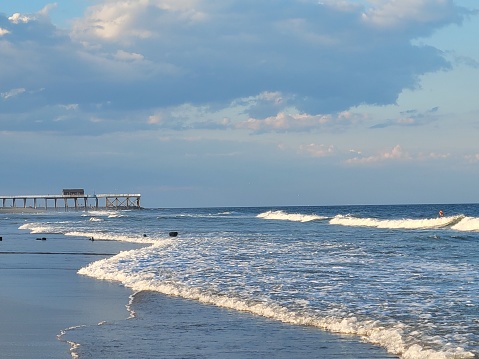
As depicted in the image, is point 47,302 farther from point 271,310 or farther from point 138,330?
point 271,310

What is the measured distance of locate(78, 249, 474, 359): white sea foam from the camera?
954 cm

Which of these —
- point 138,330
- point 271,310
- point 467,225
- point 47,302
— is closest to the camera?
point 138,330

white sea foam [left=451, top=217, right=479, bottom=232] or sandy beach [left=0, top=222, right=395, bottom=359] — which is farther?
white sea foam [left=451, top=217, right=479, bottom=232]

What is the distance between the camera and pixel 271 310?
12547mm

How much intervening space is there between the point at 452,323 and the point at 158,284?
709 centimetres

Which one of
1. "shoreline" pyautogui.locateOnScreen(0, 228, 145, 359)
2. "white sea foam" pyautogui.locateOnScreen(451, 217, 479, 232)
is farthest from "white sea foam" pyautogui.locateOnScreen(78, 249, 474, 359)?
"white sea foam" pyautogui.locateOnScreen(451, 217, 479, 232)

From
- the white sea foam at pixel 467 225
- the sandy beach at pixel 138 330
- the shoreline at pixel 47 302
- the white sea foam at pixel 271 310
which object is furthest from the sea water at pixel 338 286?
the white sea foam at pixel 467 225

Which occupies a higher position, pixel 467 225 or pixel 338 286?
pixel 467 225

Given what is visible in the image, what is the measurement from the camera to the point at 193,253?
80.0 ft

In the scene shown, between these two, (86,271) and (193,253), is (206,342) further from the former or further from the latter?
(193,253)

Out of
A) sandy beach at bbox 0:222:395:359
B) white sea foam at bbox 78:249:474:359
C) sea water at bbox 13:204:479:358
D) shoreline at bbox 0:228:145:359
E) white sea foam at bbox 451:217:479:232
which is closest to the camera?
sandy beach at bbox 0:222:395:359

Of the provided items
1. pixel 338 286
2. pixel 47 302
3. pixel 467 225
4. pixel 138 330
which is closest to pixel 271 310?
pixel 138 330

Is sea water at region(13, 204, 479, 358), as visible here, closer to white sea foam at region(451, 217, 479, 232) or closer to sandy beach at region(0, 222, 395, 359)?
sandy beach at region(0, 222, 395, 359)

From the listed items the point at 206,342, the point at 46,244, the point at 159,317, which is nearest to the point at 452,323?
the point at 206,342
